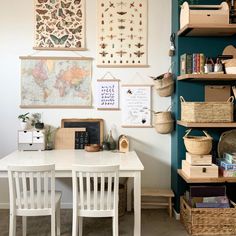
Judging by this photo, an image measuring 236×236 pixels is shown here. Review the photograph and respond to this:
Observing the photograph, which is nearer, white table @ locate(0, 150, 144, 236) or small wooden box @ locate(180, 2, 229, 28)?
white table @ locate(0, 150, 144, 236)

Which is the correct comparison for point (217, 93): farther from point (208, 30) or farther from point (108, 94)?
point (108, 94)

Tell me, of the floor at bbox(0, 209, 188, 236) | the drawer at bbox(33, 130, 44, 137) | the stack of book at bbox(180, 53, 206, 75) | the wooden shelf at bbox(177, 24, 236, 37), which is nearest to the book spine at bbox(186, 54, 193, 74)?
the stack of book at bbox(180, 53, 206, 75)

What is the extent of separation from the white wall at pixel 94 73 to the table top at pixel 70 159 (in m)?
0.43

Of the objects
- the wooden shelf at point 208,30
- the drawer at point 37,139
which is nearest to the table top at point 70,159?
the drawer at point 37,139

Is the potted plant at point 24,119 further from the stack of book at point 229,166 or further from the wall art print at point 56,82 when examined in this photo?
the stack of book at point 229,166

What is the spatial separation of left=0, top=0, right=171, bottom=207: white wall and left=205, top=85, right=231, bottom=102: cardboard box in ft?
1.78

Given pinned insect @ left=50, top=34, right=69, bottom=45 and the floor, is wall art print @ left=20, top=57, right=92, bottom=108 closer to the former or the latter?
pinned insect @ left=50, top=34, right=69, bottom=45

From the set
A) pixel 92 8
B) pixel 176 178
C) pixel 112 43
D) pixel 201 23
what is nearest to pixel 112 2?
A: pixel 92 8

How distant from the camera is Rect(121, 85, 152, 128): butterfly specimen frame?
377cm

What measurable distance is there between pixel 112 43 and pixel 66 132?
1166mm

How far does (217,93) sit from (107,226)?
1.79 metres

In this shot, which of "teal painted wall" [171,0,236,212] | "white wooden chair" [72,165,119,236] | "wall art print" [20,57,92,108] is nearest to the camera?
"white wooden chair" [72,165,119,236]

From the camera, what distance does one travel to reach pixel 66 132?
3719 mm

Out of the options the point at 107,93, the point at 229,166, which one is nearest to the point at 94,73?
the point at 107,93
